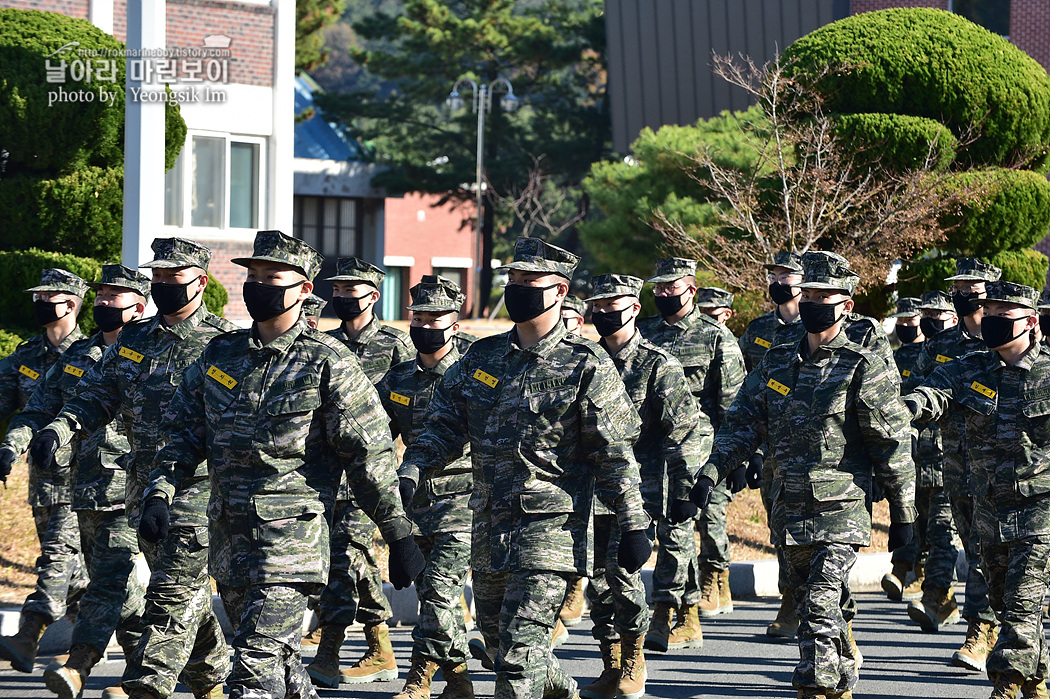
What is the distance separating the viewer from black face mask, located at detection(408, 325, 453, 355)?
28.8ft

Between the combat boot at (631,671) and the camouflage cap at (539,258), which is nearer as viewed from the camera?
the camouflage cap at (539,258)

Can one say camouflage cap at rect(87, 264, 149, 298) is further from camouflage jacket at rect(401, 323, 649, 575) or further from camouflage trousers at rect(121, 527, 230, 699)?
camouflage jacket at rect(401, 323, 649, 575)

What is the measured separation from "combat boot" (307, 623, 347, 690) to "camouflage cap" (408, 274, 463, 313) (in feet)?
6.60

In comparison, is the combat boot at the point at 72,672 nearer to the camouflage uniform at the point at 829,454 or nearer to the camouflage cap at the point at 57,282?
the camouflage cap at the point at 57,282

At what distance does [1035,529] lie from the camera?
7.95m

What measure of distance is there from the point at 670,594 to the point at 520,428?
3.44 metres

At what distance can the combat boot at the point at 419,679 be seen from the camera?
7.86 meters

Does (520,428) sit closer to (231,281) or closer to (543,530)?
(543,530)

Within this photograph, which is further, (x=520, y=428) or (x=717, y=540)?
(x=717, y=540)

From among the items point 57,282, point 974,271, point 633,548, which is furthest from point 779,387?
point 57,282

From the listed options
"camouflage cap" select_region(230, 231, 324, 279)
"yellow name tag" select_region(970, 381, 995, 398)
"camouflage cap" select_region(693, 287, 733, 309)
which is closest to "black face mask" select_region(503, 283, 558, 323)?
"camouflage cap" select_region(230, 231, 324, 279)

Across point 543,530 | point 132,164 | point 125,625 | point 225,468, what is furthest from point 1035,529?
point 132,164

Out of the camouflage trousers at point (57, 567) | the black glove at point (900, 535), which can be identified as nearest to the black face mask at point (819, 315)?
the black glove at point (900, 535)

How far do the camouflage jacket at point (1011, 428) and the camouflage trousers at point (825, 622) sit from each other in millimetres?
985
